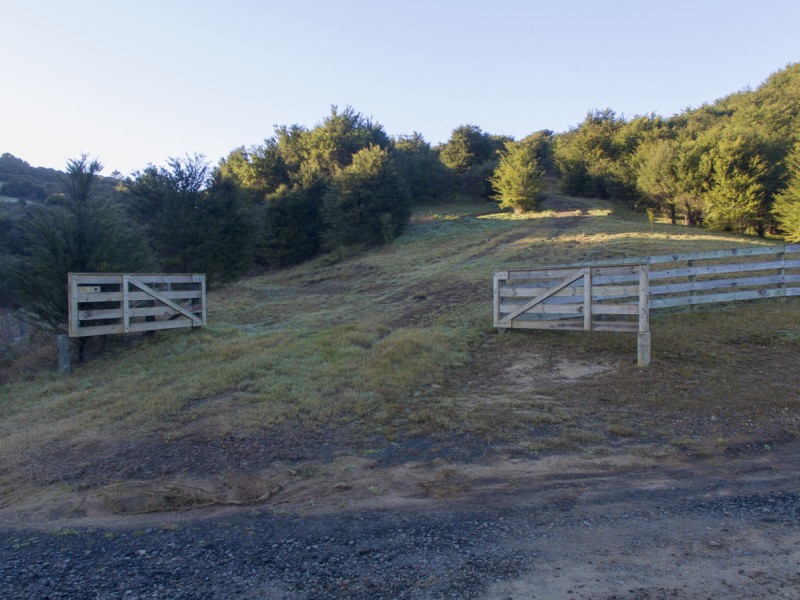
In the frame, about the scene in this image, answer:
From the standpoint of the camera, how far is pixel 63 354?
945cm

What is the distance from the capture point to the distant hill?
4091 cm

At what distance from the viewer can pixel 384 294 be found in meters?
→ 16.7

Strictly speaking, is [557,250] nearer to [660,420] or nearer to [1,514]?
[660,420]

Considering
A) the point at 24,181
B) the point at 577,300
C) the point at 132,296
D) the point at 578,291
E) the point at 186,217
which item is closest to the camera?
the point at 578,291

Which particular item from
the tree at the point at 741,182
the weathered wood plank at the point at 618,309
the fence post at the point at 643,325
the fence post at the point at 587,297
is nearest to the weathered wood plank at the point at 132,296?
the fence post at the point at 587,297

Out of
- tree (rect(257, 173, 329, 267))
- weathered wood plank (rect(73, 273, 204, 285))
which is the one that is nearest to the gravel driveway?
weathered wood plank (rect(73, 273, 204, 285))

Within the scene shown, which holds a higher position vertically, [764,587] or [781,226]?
[781,226]

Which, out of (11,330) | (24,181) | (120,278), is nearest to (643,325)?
(120,278)

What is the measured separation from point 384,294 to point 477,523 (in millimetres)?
13176

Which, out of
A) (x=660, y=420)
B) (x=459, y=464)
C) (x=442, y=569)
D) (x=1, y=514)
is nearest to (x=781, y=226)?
(x=660, y=420)

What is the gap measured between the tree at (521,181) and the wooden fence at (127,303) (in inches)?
866

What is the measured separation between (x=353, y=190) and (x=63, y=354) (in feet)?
69.3

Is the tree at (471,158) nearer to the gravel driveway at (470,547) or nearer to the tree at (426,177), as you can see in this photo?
the tree at (426,177)

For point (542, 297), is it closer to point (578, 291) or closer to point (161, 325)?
point (578, 291)
